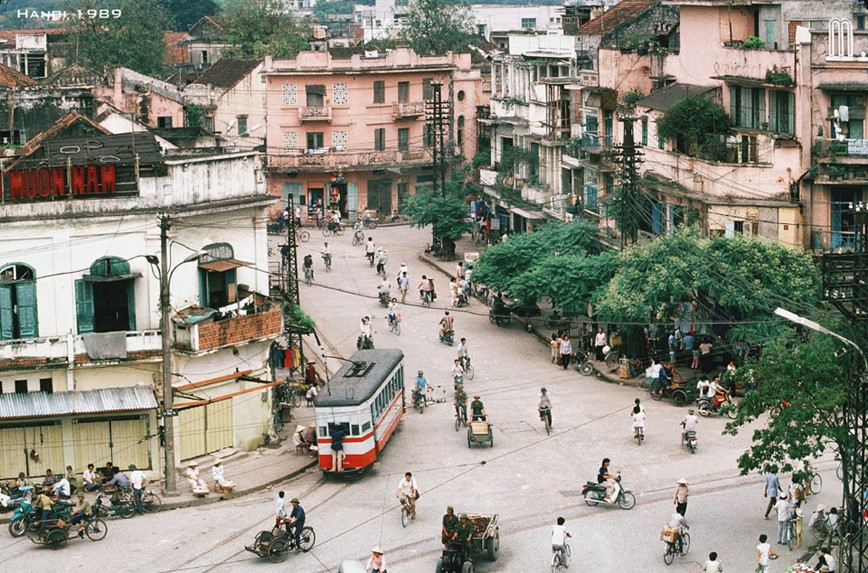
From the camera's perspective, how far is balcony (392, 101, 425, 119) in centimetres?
8856

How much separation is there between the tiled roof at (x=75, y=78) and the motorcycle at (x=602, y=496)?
51.4 m

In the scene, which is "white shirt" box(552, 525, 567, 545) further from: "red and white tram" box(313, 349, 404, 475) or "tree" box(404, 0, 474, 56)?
"tree" box(404, 0, 474, 56)

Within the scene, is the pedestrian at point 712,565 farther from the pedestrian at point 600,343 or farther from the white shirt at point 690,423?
the pedestrian at point 600,343

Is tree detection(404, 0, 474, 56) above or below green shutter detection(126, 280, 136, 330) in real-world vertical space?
above

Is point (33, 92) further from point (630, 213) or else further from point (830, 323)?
point (830, 323)

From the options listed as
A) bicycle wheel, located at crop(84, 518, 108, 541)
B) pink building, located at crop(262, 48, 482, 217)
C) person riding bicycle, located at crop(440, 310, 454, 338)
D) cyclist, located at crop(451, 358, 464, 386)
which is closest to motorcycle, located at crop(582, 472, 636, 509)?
cyclist, located at crop(451, 358, 464, 386)

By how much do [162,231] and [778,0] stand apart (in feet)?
87.0

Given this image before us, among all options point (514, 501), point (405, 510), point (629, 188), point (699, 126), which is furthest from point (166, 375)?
point (699, 126)

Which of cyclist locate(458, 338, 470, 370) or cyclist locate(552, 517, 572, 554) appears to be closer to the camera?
cyclist locate(552, 517, 572, 554)

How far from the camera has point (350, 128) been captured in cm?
8775

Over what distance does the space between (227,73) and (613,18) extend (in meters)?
26.6

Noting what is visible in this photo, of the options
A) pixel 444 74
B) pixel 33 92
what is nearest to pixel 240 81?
pixel 444 74

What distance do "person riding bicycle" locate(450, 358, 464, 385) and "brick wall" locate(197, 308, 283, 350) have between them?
261 inches

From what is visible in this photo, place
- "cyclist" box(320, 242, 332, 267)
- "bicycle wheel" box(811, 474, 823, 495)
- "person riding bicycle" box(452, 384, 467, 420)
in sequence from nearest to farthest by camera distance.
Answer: "bicycle wheel" box(811, 474, 823, 495) < "person riding bicycle" box(452, 384, 467, 420) < "cyclist" box(320, 242, 332, 267)
